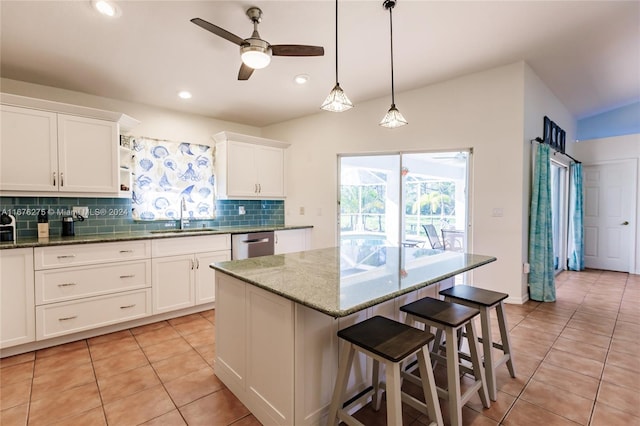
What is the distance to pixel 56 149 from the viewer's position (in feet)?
9.23

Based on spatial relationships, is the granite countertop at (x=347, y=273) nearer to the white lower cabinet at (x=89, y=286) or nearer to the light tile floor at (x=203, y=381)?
the light tile floor at (x=203, y=381)

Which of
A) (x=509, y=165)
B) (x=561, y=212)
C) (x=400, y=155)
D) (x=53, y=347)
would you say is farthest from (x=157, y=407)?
(x=561, y=212)

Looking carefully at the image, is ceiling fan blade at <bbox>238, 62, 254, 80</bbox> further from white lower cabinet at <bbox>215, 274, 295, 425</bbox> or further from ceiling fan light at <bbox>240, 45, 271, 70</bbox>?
white lower cabinet at <bbox>215, 274, 295, 425</bbox>

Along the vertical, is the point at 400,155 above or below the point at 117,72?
below

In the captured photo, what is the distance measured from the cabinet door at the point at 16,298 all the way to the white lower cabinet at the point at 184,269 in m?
0.92

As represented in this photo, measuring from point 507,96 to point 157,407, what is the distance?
14.1 feet

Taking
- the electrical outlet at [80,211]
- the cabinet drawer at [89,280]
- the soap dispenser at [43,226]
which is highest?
the electrical outlet at [80,211]

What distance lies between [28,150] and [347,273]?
309 cm

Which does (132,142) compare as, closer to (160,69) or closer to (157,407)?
(160,69)

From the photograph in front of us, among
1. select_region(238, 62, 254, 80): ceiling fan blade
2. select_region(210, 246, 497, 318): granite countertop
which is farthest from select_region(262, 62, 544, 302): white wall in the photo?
select_region(238, 62, 254, 80): ceiling fan blade

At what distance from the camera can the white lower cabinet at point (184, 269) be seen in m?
3.15

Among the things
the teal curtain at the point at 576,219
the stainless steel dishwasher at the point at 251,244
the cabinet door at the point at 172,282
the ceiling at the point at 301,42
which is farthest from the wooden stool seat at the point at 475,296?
the teal curtain at the point at 576,219

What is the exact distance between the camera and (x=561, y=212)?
17.3 feet

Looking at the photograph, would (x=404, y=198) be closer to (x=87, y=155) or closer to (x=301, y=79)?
(x=301, y=79)
